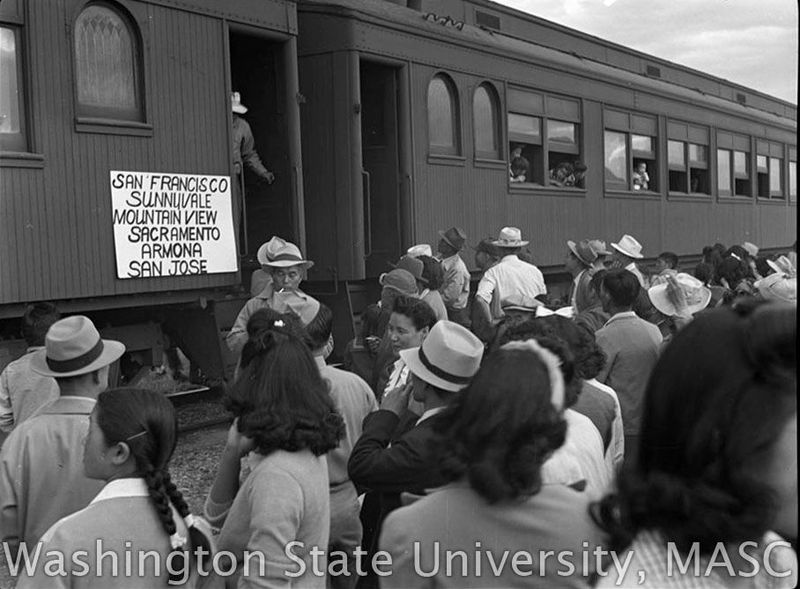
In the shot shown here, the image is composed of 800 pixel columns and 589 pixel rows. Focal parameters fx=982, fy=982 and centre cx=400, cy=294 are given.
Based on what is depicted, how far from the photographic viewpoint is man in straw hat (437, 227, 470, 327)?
7531mm

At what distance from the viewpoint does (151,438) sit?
96.2 inches

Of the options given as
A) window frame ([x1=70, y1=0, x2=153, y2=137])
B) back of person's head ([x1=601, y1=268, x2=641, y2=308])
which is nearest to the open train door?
window frame ([x1=70, y1=0, x2=153, y2=137])

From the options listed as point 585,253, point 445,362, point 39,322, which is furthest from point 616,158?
point 445,362

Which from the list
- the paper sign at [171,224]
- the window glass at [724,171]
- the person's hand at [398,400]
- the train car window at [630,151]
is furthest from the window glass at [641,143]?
the person's hand at [398,400]

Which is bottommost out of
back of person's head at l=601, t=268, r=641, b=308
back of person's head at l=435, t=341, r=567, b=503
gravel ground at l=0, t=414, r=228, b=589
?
gravel ground at l=0, t=414, r=228, b=589

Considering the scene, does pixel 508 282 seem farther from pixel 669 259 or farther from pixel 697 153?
pixel 697 153

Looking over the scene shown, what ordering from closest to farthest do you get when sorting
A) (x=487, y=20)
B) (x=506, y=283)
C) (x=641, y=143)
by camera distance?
(x=506, y=283)
(x=487, y=20)
(x=641, y=143)

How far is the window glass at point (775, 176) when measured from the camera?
60.2 feet

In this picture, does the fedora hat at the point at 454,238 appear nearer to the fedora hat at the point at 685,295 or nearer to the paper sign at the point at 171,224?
the paper sign at the point at 171,224

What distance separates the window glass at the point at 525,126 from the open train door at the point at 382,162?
179 cm

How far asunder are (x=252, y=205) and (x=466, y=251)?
2.38 m

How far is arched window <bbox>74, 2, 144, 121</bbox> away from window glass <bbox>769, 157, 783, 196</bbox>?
14.8 meters

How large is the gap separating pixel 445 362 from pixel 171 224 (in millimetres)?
4089

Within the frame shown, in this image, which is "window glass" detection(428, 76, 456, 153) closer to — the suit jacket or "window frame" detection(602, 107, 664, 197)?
"window frame" detection(602, 107, 664, 197)
